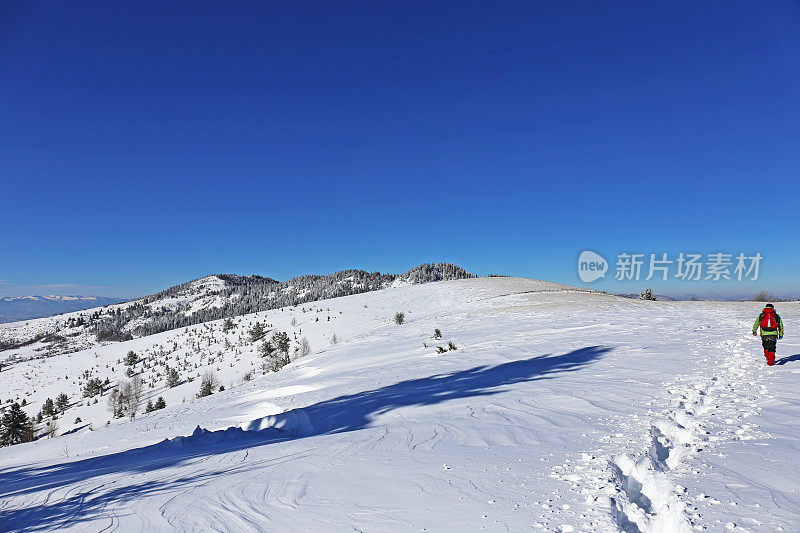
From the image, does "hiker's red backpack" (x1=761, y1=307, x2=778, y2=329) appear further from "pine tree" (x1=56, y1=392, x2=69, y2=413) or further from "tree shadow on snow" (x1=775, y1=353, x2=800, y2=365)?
"pine tree" (x1=56, y1=392, x2=69, y2=413)

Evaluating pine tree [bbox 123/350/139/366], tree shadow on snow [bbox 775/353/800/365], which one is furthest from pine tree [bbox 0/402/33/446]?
tree shadow on snow [bbox 775/353/800/365]

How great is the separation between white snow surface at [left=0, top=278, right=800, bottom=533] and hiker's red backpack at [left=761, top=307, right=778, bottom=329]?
95cm

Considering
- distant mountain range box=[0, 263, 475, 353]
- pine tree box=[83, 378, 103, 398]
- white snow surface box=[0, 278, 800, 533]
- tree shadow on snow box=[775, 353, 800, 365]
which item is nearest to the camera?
white snow surface box=[0, 278, 800, 533]

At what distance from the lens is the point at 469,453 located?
455cm

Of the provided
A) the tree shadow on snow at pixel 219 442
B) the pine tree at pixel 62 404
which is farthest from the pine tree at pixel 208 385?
the tree shadow on snow at pixel 219 442

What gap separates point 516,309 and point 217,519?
76.1ft

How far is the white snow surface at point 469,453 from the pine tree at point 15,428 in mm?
13349

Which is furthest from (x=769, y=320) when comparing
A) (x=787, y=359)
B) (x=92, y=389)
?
(x=92, y=389)

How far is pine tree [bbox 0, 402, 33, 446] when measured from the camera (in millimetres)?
17109

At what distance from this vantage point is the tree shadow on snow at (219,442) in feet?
11.8

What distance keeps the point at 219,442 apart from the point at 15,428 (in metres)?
21.1

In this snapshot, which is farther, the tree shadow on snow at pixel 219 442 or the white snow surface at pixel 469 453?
the tree shadow on snow at pixel 219 442

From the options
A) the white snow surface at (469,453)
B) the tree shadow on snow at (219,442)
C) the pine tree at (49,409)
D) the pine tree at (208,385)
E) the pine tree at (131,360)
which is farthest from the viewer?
the pine tree at (131,360)

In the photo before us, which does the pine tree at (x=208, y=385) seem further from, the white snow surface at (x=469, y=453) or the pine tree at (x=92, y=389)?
the pine tree at (x=92, y=389)
